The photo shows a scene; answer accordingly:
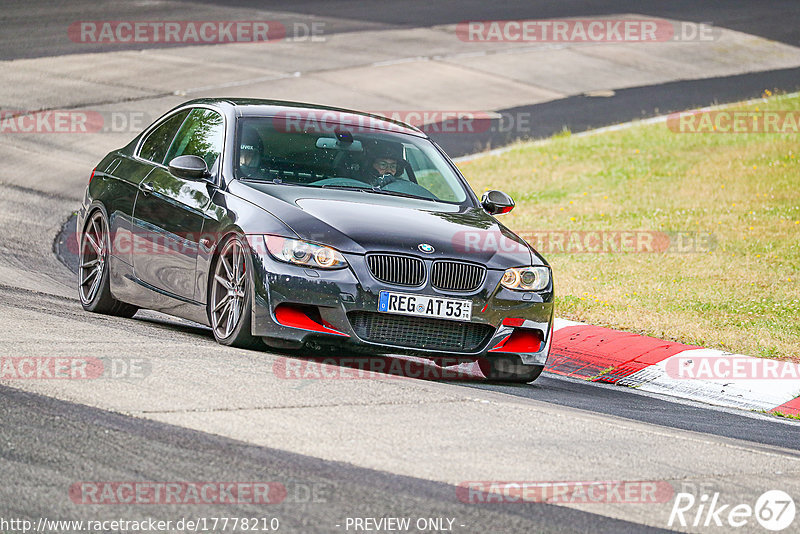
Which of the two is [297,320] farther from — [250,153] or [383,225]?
[250,153]

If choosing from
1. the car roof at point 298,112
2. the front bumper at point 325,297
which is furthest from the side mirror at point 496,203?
the front bumper at point 325,297

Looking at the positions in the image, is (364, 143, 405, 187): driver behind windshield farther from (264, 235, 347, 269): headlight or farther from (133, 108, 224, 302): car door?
(264, 235, 347, 269): headlight

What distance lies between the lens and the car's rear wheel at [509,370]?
859 cm

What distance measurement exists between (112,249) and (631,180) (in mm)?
10673

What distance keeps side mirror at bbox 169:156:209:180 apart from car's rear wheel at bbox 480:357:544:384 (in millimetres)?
2314

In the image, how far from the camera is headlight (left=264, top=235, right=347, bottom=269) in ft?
25.3

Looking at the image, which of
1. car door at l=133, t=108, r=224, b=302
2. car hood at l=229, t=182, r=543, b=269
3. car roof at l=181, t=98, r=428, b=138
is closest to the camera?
car hood at l=229, t=182, r=543, b=269

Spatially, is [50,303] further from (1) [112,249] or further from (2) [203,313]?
(2) [203,313]

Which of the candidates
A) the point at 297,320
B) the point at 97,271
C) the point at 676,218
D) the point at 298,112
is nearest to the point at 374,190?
the point at 298,112

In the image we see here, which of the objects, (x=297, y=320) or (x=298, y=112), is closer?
(x=297, y=320)

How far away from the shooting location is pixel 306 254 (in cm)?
774

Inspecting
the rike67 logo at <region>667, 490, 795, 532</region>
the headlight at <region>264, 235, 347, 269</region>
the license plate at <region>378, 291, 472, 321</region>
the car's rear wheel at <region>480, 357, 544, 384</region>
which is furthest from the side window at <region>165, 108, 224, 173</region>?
the rike67 logo at <region>667, 490, 795, 532</region>

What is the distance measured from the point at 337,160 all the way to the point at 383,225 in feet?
3.68

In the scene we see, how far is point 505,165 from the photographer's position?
19.5m
